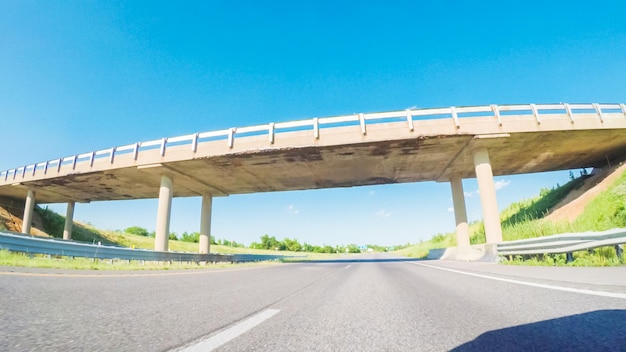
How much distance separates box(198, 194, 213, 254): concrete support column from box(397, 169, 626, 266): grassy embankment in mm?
21597

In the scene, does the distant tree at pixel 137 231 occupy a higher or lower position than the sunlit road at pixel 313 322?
higher

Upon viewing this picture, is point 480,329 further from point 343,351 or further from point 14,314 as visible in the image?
point 14,314

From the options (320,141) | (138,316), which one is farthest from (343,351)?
(320,141)

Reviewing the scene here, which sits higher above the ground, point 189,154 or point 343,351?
point 189,154

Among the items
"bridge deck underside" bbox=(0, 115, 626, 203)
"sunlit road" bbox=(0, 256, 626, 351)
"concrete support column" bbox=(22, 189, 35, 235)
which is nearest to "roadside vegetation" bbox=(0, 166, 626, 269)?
"concrete support column" bbox=(22, 189, 35, 235)

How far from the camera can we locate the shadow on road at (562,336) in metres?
1.97

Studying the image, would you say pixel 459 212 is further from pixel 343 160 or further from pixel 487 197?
pixel 343 160

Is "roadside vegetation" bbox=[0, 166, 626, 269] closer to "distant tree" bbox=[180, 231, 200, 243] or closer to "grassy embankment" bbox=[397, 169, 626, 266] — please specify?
"grassy embankment" bbox=[397, 169, 626, 266]

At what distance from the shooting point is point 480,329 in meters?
2.57

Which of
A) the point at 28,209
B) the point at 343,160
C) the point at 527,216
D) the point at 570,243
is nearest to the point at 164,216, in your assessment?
the point at 343,160

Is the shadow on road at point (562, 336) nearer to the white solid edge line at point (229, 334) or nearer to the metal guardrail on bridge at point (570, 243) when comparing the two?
the white solid edge line at point (229, 334)

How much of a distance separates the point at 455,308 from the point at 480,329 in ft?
3.69

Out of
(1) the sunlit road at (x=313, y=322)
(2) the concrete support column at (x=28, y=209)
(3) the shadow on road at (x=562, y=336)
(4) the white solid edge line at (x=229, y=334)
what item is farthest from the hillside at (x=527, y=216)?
(4) the white solid edge line at (x=229, y=334)

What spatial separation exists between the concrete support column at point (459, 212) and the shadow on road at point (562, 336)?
21.5 metres
